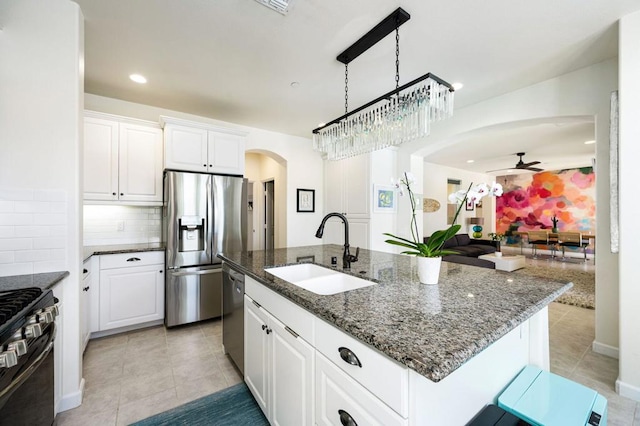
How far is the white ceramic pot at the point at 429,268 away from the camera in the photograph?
141 centimetres

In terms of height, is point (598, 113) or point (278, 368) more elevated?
point (598, 113)

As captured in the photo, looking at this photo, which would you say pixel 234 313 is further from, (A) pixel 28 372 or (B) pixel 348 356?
(B) pixel 348 356

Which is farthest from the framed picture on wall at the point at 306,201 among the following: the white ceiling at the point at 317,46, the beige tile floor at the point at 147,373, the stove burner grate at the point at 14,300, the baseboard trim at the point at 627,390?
the baseboard trim at the point at 627,390

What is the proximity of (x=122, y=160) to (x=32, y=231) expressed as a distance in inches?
60.3

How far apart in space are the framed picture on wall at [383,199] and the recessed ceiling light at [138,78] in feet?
10.4

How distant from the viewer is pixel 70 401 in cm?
179

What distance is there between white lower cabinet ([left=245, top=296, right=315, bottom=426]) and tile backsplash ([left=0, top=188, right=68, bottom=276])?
127 cm

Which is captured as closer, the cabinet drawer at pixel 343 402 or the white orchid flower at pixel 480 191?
the cabinet drawer at pixel 343 402

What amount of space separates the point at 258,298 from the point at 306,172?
3.41 m

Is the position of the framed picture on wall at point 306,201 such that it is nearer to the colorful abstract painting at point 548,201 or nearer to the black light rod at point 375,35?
the black light rod at point 375,35

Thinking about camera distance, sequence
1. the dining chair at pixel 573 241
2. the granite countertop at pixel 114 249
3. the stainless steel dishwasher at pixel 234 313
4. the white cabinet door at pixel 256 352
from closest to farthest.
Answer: the white cabinet door at pixel 256 352, the stainless steel dishwasher at pixel 234 313, the granite countertop at pixel 114 249, the dining chair at pixel 573 241

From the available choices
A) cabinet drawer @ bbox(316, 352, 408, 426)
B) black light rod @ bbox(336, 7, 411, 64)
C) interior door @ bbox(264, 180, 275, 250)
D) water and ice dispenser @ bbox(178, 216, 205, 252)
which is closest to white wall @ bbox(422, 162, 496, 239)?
interior door @ bbox(264, 180, 275, 250)

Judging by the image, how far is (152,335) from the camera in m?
2.89

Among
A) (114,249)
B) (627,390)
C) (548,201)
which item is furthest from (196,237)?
(548,201)
